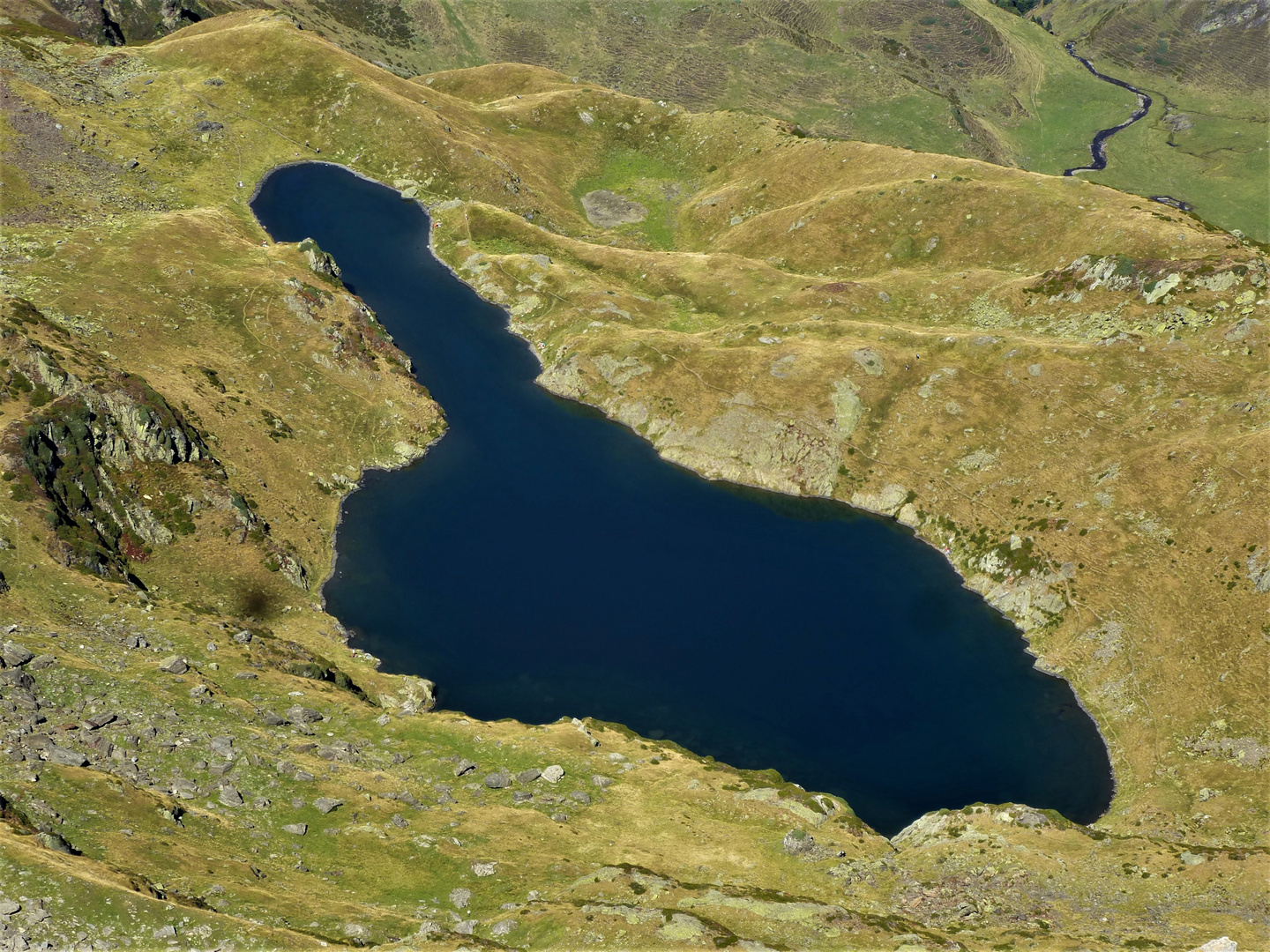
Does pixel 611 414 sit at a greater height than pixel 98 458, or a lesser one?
greater

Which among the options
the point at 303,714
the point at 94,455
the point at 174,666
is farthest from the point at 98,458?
the point at 303,714

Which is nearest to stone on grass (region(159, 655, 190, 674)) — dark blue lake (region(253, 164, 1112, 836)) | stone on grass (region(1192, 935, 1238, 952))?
dark blue lake (region(253, 164, 1112, 836))

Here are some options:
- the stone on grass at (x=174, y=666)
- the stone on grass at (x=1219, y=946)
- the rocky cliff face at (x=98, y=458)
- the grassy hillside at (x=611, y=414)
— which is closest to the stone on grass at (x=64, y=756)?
the grassy hillside at (x=611, y=414)

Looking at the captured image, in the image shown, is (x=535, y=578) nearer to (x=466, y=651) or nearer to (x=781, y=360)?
(x=466, y=651)

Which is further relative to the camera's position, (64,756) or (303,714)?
(303,714)

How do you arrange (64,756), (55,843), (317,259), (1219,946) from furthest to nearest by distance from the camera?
(317,259)
(64,756)
(1219,946)
(55,843)

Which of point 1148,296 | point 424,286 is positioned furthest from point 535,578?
point 1148,296

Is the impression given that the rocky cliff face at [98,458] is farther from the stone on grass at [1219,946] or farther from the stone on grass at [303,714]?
the stone on grass at [1219,946]

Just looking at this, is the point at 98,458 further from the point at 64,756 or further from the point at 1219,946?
the point at 1219,946
